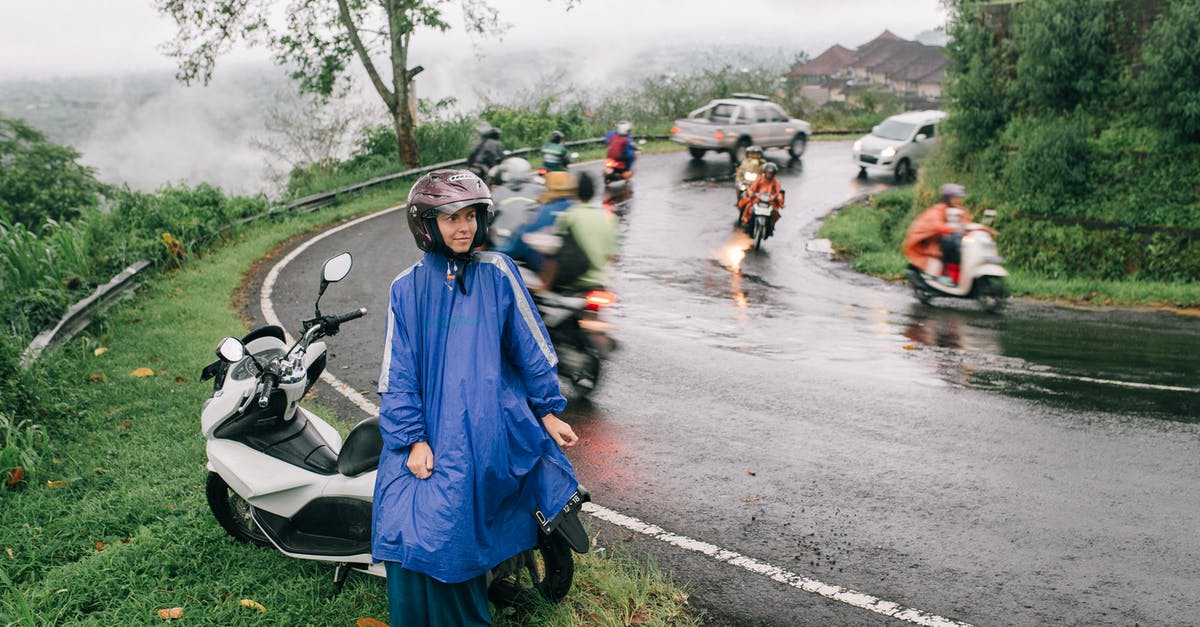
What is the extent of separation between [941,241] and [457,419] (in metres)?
10.2

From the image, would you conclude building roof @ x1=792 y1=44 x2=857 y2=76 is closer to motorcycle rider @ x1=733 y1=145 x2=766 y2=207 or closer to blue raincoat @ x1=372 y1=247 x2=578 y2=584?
motorcycle rider @ x1=733 y1=145 x2=766 y2=207

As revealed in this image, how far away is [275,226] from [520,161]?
9421mm

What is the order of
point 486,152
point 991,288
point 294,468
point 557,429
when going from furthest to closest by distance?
point 486,152 → point 991,288 → point 294,468 → point 557,429

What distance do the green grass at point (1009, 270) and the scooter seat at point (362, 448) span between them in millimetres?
11642

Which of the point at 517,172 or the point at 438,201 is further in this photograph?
Result: the point at 517,172

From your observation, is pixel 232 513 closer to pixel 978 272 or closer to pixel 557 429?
pixel 557 429

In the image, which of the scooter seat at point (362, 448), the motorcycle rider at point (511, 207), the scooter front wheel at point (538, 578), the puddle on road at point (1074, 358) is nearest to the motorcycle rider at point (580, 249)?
the motorcycle rider at point (511, 207)

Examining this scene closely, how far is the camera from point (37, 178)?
29.2m

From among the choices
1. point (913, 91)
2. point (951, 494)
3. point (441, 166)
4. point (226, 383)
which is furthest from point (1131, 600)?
point (913, 91)

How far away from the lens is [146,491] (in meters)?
5.88

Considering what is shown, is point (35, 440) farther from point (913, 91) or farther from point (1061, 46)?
point (913, 91)

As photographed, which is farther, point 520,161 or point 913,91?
point 913,91

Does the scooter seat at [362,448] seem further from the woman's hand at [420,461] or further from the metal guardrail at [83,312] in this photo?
the metal guardrail at [83,312]

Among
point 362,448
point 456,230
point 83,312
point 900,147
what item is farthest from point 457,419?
point 900,147
